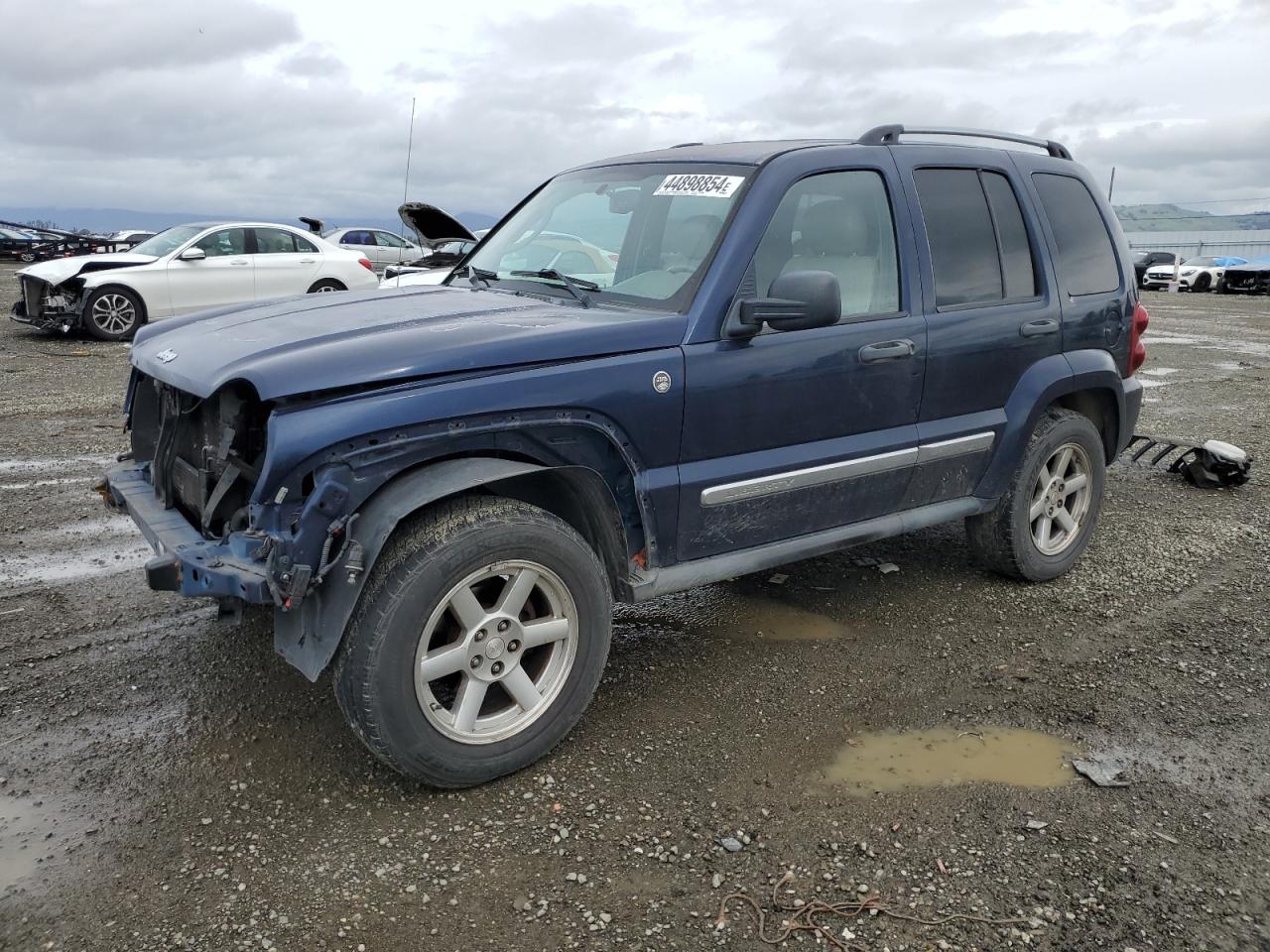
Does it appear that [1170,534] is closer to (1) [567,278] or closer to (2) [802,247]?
(2) [802,247]

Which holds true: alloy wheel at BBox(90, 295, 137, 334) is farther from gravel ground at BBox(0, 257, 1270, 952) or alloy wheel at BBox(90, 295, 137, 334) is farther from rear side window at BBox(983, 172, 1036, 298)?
rear side window at BBox(983, 172, 1036, 298)

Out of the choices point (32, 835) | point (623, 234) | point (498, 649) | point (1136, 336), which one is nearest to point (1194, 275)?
point (1136, 336)

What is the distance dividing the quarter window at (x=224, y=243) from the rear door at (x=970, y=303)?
11.6m

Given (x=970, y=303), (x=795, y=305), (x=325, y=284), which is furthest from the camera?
(x=325, y=284)

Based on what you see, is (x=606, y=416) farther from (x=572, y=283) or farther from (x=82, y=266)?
(x=82, y=266)

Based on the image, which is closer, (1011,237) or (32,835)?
(32,835)

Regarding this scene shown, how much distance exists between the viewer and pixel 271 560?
2.80 meters

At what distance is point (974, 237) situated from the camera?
4410 mm

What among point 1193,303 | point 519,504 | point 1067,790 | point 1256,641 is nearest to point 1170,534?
point 1256,641

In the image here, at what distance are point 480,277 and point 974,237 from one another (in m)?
2.16

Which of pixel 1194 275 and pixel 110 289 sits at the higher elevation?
pixel 1194 275

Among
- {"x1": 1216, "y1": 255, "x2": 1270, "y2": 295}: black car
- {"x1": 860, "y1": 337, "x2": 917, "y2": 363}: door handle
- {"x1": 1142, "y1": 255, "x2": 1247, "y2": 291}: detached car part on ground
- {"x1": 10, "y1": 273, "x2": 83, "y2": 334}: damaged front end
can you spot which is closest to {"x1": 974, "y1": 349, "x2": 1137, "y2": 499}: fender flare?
{"x1": 860, "y1": 337, "x2": 917, "y2": 363}: door handle

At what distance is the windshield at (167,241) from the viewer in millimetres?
13402

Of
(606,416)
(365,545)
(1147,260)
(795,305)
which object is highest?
(1147,260)
